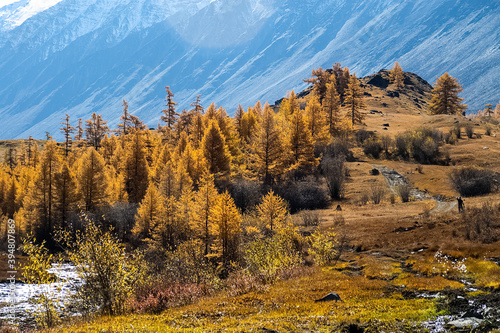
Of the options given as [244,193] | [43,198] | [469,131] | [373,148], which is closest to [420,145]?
[373,148]

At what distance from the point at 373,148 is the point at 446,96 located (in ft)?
114

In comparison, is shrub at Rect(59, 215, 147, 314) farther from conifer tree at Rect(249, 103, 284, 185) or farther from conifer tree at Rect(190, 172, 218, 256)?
conifer tree at Rect(249, 103, 284, 185)

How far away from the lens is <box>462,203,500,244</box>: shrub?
24.4m

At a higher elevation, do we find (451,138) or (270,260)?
(451,138)

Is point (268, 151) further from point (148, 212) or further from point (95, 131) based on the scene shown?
point (95, 131)

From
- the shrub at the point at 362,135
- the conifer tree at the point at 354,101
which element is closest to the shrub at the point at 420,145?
the shrub at the point at 362,135

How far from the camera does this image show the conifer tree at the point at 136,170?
5803 centimetres

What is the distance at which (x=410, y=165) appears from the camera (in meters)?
65.9

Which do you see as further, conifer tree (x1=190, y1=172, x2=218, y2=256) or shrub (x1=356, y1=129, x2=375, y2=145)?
shrub (x1=356, y1=129, x2=375, y2=145)

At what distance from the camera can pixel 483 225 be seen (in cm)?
2614

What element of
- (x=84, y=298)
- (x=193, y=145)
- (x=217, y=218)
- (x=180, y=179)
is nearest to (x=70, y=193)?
(x=180, y=179)

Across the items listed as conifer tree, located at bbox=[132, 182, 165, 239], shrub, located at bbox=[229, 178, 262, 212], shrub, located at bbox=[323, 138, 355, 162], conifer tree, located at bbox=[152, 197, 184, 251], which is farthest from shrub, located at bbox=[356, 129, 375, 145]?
conifer tree, located at bbox=[152, 197, 184, 251]

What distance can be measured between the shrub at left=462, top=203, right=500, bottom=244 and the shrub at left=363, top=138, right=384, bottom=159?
44.4m

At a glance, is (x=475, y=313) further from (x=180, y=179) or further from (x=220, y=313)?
(x=180, y=179)
